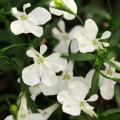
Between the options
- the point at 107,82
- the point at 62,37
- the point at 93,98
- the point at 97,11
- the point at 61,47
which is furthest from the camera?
the point at 97,11

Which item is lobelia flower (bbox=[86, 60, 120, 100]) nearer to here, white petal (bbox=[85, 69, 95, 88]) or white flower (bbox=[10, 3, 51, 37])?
white petal (bbox=[85, 69, 95, 88])

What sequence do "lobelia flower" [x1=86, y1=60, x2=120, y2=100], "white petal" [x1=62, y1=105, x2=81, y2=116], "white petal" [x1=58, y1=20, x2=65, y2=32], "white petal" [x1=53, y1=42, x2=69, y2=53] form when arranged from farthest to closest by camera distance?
"white petal" [x1=58, y1=20, x2=65, y2=32] → "white petal" [x1=53, y1=42, x2=69, y2=53] → "lobelia flower" [x1=86, y1=60, x2=120, y2=100] → "white petal" [x1=62, y1=105, x2=81, y2=116]

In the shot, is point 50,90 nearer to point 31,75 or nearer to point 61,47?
point 31,75

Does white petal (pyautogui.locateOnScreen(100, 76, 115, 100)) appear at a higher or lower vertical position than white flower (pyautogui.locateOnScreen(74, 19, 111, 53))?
lower

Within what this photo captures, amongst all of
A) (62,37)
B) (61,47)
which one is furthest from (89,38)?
(62,37)

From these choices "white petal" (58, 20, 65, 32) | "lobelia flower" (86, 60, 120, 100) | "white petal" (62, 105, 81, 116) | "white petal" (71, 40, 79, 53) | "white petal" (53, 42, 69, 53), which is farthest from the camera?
"white petal" (58, 20, 65, 32)

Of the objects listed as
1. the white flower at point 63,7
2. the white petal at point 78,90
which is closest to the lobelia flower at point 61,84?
the white petal at point 78,90

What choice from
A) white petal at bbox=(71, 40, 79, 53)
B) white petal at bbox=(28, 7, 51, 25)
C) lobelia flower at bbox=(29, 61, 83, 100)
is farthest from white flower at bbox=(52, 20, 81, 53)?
white petal at bbox=(28, 7, 51, 25)
